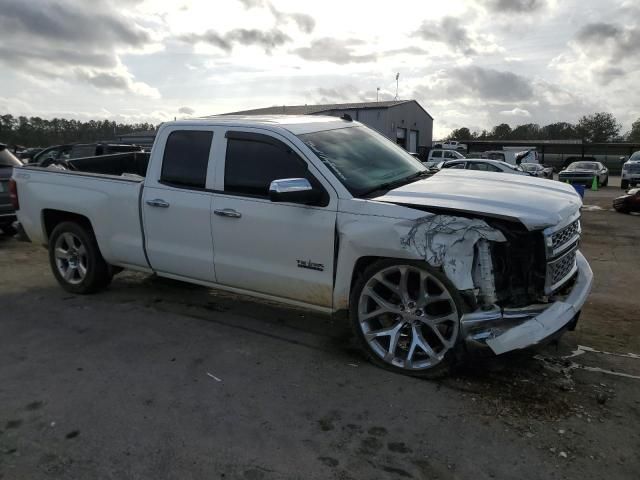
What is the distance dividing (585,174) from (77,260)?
2665cm

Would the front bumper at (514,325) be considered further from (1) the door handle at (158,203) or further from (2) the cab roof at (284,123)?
(1) the door handle at (158,203)

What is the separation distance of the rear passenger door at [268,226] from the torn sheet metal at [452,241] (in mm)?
720

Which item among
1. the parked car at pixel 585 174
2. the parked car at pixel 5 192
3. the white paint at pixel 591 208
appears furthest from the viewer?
the parked car at pixel 585 174

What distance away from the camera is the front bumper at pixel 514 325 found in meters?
3.29

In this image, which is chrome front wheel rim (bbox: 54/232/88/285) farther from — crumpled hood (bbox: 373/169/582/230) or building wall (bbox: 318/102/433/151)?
building wall (bbox: 318/102/433/151)

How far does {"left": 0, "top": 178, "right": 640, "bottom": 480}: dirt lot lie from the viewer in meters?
2.80

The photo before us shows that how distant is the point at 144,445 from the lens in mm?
2965

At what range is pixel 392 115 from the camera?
46.8m

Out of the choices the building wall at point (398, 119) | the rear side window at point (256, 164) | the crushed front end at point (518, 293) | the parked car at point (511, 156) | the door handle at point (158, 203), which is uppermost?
the building wall at point (398, 119)

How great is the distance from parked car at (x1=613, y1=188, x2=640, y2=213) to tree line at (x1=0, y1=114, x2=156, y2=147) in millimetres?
39935

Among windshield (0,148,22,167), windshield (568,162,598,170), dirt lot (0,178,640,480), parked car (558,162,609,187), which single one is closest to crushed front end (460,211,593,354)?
dirt lot (0,178,640,480)

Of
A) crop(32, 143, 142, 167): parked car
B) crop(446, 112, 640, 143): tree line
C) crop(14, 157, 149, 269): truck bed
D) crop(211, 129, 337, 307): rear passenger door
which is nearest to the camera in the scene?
crop(211, 129, 337, 307): rear passenger door

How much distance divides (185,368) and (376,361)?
1.45 metres

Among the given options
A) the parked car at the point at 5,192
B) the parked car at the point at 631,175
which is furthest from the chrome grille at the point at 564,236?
the parked car at the point at 631,175
